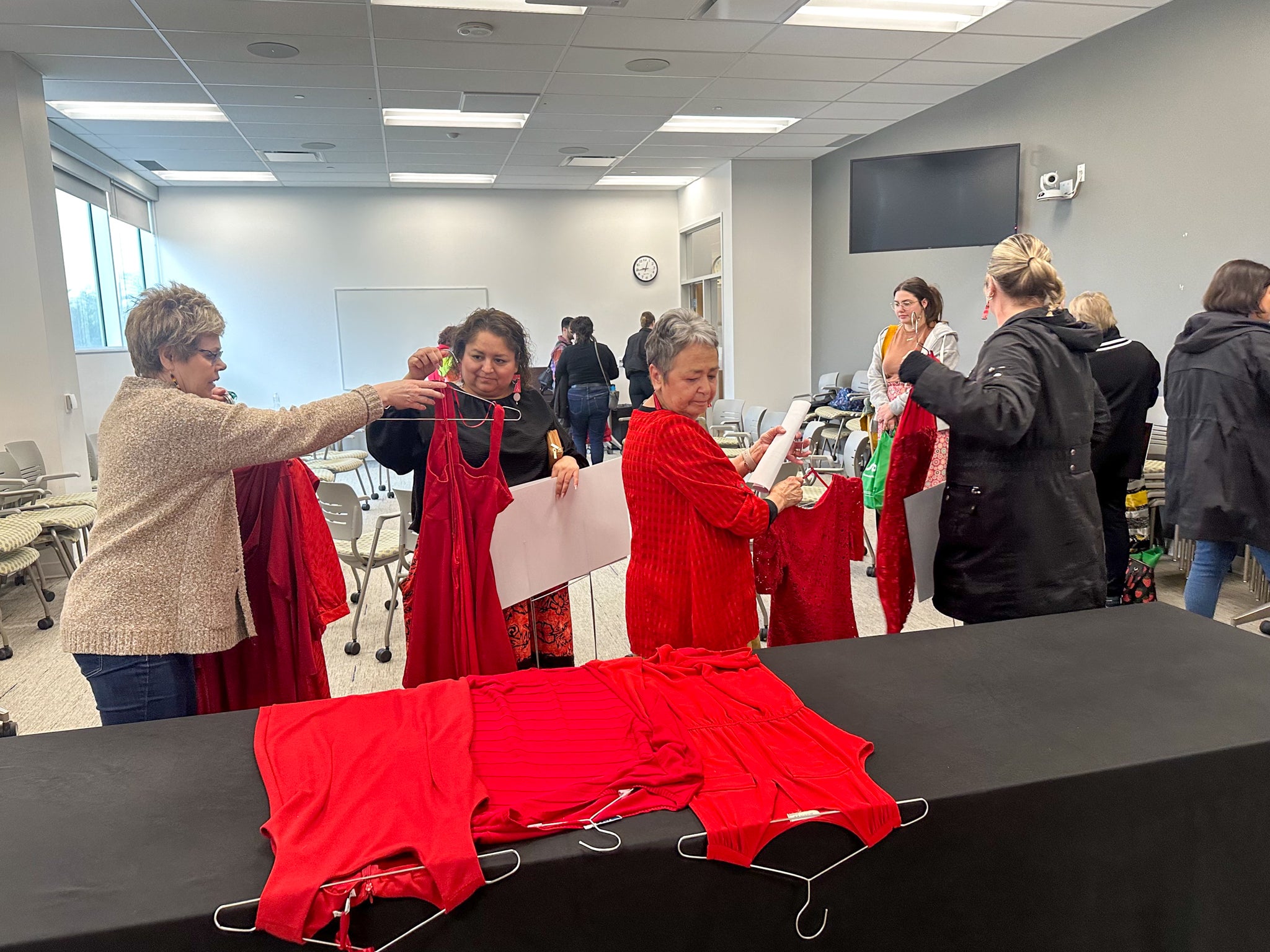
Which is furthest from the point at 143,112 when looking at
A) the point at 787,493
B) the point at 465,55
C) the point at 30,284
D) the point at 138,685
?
the point at 787,493

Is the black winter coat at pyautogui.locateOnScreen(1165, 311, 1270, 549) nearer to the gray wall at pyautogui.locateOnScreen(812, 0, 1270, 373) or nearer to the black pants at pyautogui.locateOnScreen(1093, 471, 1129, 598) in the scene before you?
the black pants at pyautogui.locateOnScreen(1093, 471, 1129, 598)

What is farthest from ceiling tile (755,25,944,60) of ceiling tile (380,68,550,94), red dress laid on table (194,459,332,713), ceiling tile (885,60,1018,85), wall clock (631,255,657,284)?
wall clock (631,255,657,284)

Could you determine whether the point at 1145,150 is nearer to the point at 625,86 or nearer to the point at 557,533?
the point at 625,86

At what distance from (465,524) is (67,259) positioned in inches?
313

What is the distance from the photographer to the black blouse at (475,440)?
7.48ft

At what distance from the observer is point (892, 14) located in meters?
5.27

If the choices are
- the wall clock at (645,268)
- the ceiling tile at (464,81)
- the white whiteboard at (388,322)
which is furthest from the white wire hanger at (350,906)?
the wall clock at (645,268)

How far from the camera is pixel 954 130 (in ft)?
24.7

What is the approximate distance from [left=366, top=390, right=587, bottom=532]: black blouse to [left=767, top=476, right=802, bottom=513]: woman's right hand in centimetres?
72

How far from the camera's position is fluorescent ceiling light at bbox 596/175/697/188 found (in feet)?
35.1

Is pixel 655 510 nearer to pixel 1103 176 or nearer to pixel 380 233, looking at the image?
pixel 1103 176

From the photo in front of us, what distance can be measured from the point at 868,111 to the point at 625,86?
247cm

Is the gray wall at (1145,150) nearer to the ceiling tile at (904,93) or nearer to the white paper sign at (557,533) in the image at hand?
the ceiling tile at (904,93)

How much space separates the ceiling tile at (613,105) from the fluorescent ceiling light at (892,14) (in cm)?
181
